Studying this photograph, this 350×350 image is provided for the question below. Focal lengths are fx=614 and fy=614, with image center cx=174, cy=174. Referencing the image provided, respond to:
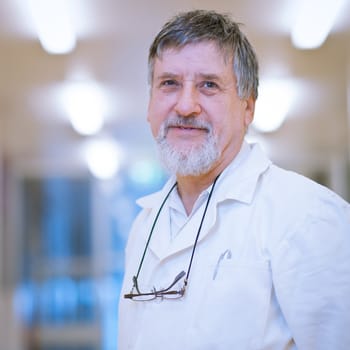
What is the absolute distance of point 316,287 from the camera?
1.15 metres

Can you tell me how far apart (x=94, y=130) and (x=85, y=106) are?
104 cm

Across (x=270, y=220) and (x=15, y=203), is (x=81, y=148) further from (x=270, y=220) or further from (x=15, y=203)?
(x=270, y=220)

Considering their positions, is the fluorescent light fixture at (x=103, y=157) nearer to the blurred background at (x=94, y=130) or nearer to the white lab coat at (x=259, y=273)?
the blurred background at (x=94, y=130)

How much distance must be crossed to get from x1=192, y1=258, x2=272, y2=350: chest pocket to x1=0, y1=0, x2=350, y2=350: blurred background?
1782mm

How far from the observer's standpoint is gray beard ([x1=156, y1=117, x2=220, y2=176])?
1.34 meters

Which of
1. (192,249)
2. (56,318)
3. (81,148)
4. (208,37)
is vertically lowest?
(56,318)

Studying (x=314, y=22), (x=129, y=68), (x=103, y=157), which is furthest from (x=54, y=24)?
(x=103, y=157)

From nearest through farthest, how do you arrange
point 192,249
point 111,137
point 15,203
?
1. point 192,249
2. point 111,137
3. point 15,203

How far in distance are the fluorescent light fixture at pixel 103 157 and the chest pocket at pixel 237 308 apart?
5.21m

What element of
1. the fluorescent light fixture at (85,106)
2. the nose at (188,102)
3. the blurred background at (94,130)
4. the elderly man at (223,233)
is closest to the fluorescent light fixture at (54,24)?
the blurred background at (94,130)

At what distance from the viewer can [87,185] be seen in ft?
27.0

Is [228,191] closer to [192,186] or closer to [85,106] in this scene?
[192,186]

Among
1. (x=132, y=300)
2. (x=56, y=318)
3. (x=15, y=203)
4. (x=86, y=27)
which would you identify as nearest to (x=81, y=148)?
(x=15, y=203)

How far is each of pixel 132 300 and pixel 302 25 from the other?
2.05 metres
